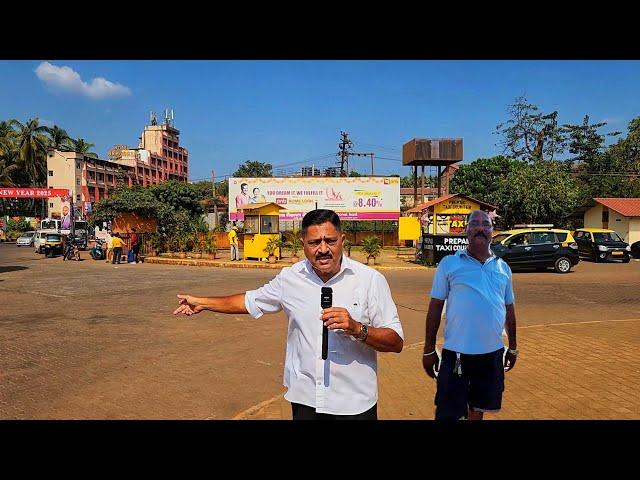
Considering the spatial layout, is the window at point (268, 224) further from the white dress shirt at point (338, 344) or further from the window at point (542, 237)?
→ the white dress shirt at point (338, 344)

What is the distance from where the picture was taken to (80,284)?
48.2 ft

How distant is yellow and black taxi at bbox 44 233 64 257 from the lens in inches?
1099

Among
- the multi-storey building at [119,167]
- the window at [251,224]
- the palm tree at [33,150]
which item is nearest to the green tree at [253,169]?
the multi-storey building at [119,167]

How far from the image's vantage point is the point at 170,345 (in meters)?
7.49

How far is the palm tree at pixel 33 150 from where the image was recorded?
53.0 metres

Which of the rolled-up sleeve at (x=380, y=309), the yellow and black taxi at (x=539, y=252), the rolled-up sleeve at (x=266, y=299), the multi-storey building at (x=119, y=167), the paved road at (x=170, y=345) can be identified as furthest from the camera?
the multi-storey building at (x=119, y=167)

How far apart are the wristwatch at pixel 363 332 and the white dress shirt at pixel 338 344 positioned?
0.07 metres

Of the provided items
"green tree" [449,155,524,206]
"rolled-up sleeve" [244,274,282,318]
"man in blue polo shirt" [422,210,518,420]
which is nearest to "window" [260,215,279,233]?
"man in blue polo shirt" [422,210,518,420]

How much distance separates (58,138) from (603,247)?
59.8 meters

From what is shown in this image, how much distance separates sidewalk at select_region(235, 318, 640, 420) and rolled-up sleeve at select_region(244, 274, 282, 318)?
2080 millimetres
